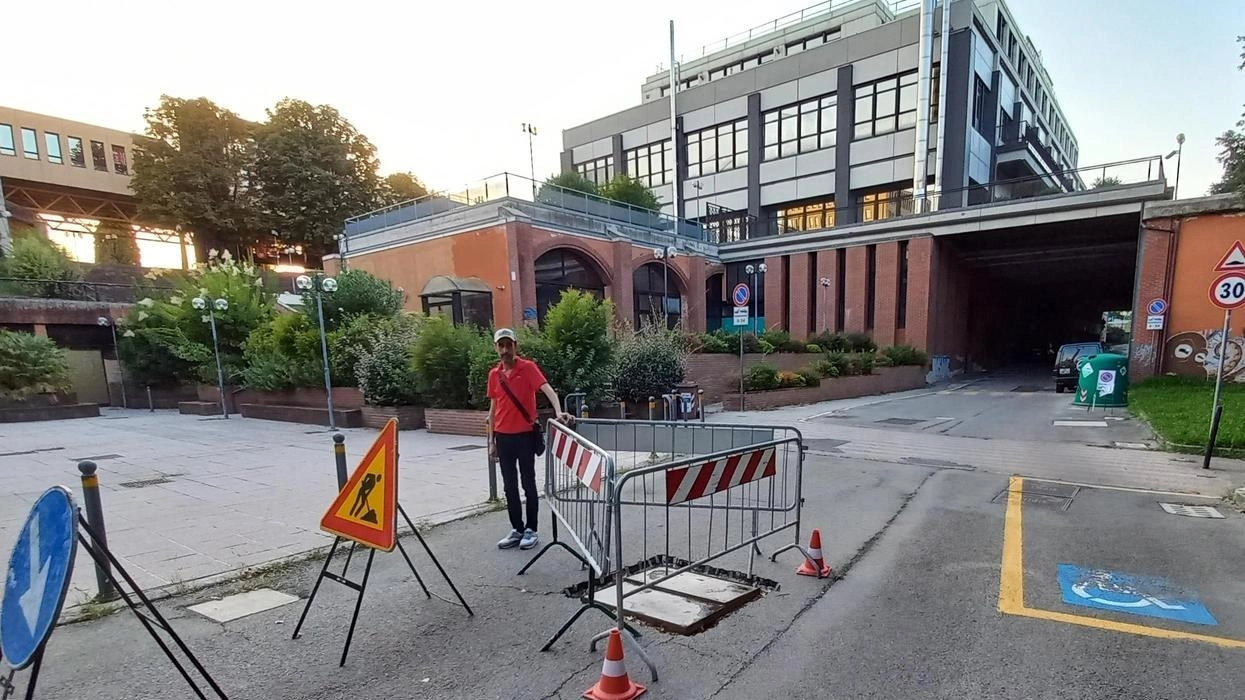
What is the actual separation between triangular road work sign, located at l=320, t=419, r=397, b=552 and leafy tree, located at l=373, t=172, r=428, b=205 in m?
44.3

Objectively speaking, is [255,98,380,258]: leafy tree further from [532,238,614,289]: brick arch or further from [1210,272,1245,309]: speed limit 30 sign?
[1210,272,1245,309]: speed limit 30 sign

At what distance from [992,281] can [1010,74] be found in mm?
14409

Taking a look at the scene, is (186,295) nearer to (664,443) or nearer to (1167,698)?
(664,443)

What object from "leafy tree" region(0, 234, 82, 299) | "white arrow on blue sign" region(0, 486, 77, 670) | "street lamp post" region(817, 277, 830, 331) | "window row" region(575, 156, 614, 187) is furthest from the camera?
"window row" region(575, 156, 614, 187)

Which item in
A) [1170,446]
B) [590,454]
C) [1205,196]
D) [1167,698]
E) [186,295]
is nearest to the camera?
[1167,698]

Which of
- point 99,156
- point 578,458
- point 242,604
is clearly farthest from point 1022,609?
point 99,156

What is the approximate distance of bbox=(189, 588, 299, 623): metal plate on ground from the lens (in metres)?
3.95

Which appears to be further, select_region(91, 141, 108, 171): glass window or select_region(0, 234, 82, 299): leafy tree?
select_region(91, 141, 108, 171): glass window

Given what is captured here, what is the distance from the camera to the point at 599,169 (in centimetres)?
4678

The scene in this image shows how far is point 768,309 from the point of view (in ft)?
104

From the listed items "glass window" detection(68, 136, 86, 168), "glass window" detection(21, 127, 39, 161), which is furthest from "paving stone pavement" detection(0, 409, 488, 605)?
"glass window" detection(68, 136, 86, 168)

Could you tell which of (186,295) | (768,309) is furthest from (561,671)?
(768,309)

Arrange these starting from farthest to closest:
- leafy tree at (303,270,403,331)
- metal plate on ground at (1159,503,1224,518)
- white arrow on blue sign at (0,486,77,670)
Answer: leafy tree at (303,270,403,331) → metal plate on ground at (1159,503,1224,518) → white arrow on blue sign at (0,486,77,670)

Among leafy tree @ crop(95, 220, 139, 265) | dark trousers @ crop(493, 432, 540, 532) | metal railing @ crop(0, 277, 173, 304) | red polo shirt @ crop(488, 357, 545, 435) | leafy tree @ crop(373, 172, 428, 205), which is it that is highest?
leafy tree @ crop(373, 172, 428, 205)
